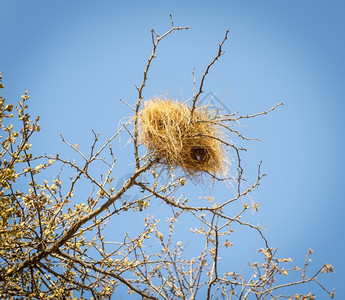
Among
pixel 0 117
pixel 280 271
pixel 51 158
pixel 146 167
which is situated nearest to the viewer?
pixel 0 117

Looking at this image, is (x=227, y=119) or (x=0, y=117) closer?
(x=0, y=117)

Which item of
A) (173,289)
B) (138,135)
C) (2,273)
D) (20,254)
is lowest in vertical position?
(2,273)

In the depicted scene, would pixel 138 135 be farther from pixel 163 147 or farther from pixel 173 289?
pixel 173 289

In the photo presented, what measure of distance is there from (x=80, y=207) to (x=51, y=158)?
0.98 ft

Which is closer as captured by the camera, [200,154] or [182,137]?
[182,137]

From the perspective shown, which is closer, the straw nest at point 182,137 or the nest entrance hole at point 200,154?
the straw nest at point 182,137

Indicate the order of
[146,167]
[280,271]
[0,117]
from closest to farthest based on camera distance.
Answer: [0,117] < [146,167] < [280,271]

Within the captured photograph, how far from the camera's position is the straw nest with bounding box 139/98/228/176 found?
2.10 m


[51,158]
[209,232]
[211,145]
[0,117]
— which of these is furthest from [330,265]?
[0,117]

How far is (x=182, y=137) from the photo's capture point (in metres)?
2.12

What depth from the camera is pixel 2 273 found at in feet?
5.79

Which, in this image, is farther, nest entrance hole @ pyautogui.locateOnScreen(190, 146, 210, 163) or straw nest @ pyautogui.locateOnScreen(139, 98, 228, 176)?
nest entrance hole @ pyautogui.locateOnScreen(190, 146, 210, 163)

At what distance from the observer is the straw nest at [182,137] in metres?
2.10

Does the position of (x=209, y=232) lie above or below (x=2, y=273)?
above
